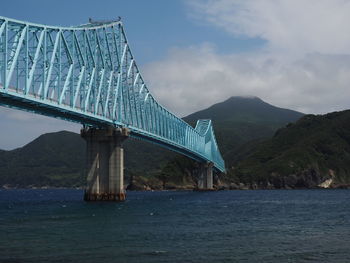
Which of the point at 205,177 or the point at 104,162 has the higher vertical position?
the point at 205,177

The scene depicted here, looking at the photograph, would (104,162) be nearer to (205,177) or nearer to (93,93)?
(93,93)

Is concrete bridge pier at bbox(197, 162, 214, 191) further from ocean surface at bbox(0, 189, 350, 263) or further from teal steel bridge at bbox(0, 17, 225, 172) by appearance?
ocean surface at bbox(0, 189, 350, 263)

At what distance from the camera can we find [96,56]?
98.5m

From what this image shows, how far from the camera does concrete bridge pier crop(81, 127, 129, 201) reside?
95.7 m

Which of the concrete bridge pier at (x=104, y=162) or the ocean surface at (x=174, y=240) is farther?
the concrete bridge pier at (x=104, y=162)

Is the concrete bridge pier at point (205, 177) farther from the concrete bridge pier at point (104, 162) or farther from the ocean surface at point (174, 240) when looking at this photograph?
the ocean surface at point (174, 240)

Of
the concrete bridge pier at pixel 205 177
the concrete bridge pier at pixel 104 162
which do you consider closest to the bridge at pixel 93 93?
the concrete bridge pier at pixel 104 162

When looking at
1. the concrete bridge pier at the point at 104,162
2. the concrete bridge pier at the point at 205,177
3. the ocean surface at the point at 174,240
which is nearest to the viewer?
the ocean surface at the point at 174,240

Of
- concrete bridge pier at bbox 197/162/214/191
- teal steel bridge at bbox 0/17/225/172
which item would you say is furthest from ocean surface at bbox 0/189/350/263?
concrete bridge pier at bbox 197/162/214/191

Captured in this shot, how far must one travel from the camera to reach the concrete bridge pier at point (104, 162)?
3767 inches

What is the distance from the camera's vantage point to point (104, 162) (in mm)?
96312

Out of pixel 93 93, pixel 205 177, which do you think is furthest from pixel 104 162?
pixel 205 177

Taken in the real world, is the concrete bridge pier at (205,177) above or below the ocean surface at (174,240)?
above

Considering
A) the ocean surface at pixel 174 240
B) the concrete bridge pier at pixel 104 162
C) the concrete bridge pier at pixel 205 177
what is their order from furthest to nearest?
the concrete bridge pier at pixel 205 177 → the concrete bridge pier at pixel 104 162 → the ocean surface at pixel 174 240
